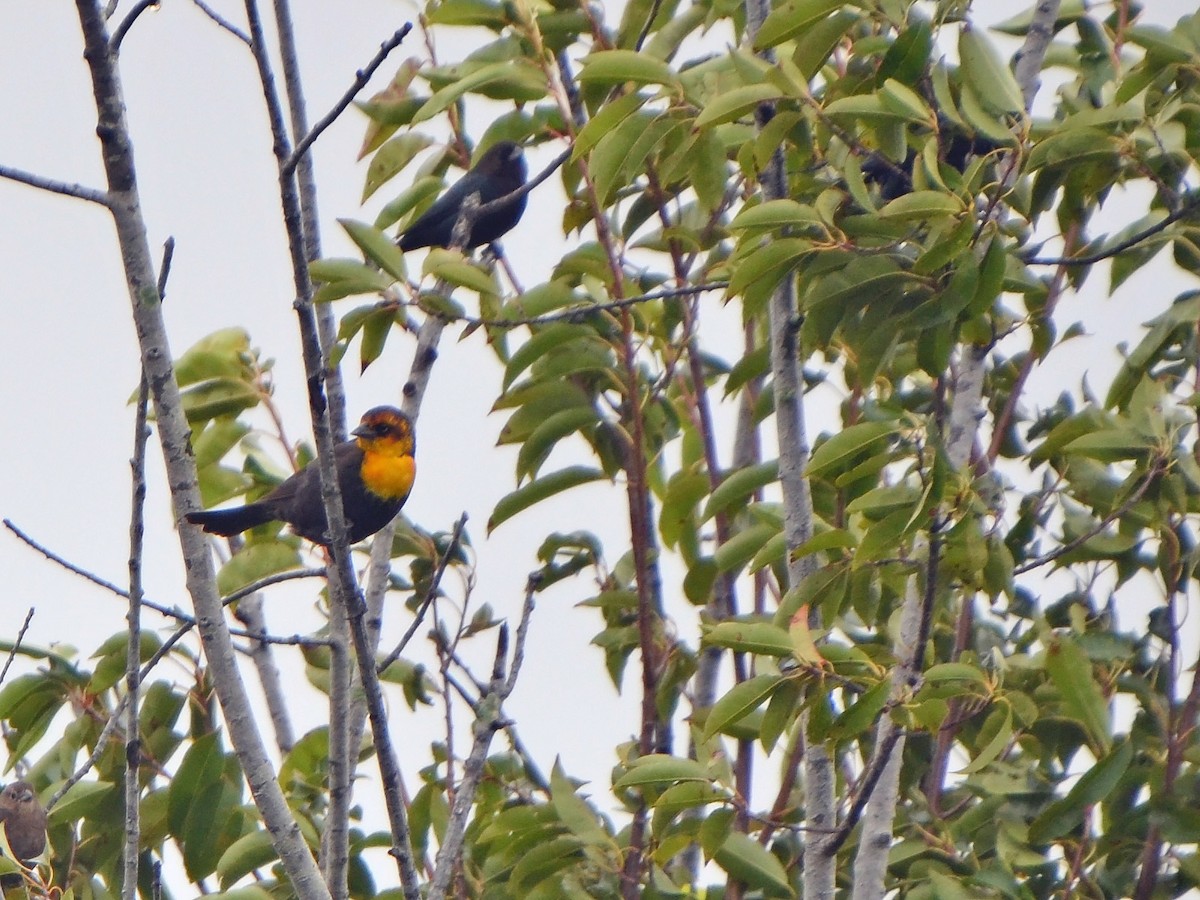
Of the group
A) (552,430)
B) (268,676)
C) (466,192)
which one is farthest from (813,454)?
(466,192)

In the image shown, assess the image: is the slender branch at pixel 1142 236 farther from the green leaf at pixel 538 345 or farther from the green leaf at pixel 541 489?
the green leaf at pixel 541 489

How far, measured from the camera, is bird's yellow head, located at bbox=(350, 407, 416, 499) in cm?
521

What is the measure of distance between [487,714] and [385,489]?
215cm

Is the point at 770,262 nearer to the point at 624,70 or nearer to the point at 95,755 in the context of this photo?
the point at 624,70

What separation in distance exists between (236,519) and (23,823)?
4.07ft

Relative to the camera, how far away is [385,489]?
523 centimetres

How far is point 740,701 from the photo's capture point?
2.97 meters

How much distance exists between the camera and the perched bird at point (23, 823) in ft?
13.6

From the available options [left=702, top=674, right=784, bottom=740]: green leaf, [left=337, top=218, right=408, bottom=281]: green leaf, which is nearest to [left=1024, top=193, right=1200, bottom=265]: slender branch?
[left=702, top=674, right=784, bottom=740]: green leaf

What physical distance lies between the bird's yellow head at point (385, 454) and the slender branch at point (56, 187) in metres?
2.63

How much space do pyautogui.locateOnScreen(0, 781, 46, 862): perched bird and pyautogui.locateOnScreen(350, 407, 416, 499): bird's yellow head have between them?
5.09ft

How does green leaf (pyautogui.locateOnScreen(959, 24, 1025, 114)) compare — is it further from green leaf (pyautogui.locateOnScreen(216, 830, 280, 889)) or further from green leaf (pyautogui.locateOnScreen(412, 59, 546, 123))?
green leaf (pyautogui.locateOnScreen(216, 830, 280, 889))

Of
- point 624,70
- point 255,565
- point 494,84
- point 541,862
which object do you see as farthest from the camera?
Answer: point 255,565

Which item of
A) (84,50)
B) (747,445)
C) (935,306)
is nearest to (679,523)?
(747,445)
